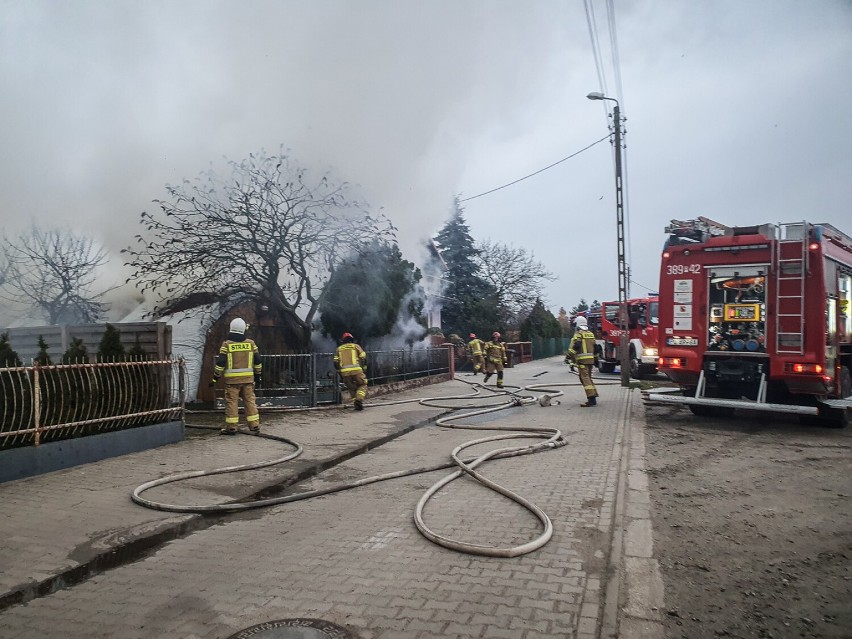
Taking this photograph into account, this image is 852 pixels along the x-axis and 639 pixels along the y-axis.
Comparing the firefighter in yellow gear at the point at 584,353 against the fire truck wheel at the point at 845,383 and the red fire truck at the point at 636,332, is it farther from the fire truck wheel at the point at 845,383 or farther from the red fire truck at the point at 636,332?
the red fire truck at the point at 636,332

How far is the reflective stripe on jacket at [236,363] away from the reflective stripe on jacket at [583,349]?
5652mm

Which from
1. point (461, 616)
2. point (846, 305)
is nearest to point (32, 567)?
point (461, 616)

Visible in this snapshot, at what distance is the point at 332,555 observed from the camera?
3.90 m

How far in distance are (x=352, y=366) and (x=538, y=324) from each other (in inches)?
1146

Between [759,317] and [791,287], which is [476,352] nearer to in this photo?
[759,317]

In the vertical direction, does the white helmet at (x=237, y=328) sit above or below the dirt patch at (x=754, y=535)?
above

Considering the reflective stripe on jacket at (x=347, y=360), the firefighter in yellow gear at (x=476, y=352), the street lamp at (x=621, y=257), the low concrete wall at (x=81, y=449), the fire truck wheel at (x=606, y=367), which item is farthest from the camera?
the fire truck wheel at (x=606, y=367)

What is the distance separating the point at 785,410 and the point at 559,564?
6208 mm

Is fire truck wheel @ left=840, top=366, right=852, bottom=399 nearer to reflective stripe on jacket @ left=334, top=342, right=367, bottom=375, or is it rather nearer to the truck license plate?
the truck license plate

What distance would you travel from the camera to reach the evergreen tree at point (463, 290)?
29.9 metres

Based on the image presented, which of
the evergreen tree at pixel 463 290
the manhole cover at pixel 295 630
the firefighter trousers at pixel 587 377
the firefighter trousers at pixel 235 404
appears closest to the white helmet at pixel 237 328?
the firefighter trousers at pixel 235 404

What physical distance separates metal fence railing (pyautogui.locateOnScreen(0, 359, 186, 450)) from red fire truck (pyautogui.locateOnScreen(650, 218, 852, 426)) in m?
7.28

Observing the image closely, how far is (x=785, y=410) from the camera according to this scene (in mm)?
8320

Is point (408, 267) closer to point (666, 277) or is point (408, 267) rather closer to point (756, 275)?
point (666, 277)
